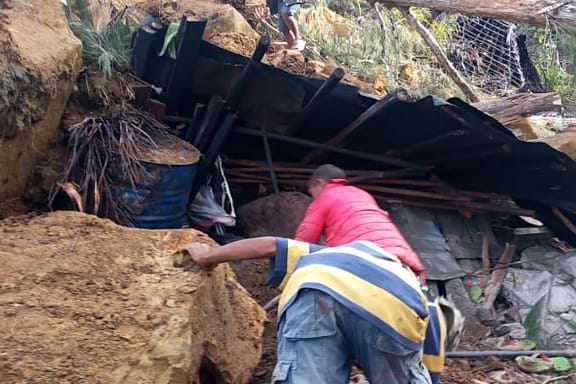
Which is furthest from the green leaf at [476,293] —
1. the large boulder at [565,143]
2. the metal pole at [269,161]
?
the metal pole at [269,161]

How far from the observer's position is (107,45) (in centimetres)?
596

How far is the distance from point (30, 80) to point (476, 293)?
13.6 feet

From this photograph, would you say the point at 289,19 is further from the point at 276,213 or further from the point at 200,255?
the point at 200,255

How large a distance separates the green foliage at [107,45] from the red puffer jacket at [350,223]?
7.34 feet

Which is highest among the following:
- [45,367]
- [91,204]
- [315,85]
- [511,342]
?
[315,85]

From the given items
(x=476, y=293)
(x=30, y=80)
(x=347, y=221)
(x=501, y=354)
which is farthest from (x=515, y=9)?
(x=30, y=80)

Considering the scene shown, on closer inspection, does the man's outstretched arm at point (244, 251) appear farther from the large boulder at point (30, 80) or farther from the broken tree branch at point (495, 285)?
the broken tree branch at point (495, 285)

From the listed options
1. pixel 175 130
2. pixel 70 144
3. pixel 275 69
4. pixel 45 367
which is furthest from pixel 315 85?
pixel 45 367

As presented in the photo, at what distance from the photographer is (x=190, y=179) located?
583 cm

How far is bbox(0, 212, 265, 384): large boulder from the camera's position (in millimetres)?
3166

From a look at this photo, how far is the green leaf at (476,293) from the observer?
22.8 feet

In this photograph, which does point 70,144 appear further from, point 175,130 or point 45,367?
point 45,367

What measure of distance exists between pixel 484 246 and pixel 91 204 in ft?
12.1

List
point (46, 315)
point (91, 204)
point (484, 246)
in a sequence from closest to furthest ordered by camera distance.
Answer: point (46, 315)
point (91, 204)
point (484, 246)
